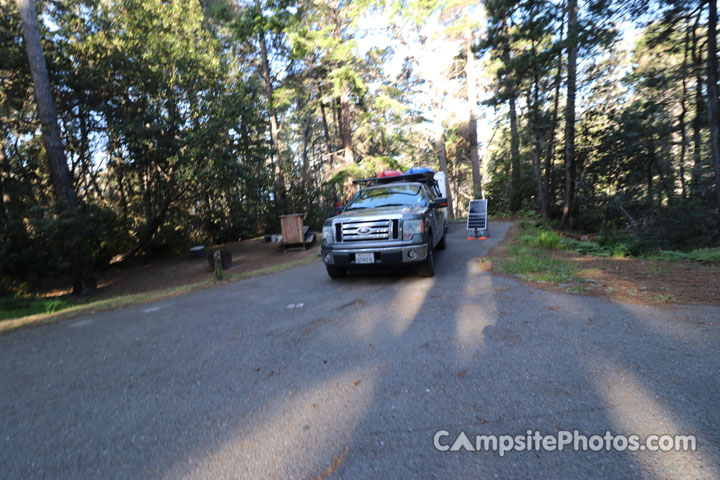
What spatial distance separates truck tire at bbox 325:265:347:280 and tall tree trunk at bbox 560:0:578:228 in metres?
9.69

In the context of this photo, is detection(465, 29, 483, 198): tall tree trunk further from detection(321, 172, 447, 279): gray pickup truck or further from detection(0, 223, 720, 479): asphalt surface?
detection(0, 223, 720, 479): asphalt surface

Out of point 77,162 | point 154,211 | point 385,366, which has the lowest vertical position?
point 385,366

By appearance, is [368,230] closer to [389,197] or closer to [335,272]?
[335,272]

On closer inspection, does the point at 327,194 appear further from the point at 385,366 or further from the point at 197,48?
the point at 385,366

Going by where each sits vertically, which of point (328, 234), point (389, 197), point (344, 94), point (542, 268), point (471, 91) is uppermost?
point (471, 91)

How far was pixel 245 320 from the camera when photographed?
5211 mm

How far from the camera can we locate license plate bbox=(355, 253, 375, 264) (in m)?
6.33

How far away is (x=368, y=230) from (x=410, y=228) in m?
0.74

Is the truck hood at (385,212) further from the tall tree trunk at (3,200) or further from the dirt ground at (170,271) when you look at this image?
the tall tree trunk at (3,200)

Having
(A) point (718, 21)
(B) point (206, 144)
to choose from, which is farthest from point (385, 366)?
(B) point (206, 144)

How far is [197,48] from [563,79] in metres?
14.5

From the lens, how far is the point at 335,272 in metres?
7.26

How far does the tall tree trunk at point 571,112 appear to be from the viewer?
10.9 m

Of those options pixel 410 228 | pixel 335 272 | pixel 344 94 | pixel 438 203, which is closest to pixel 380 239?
pixel 410 228
